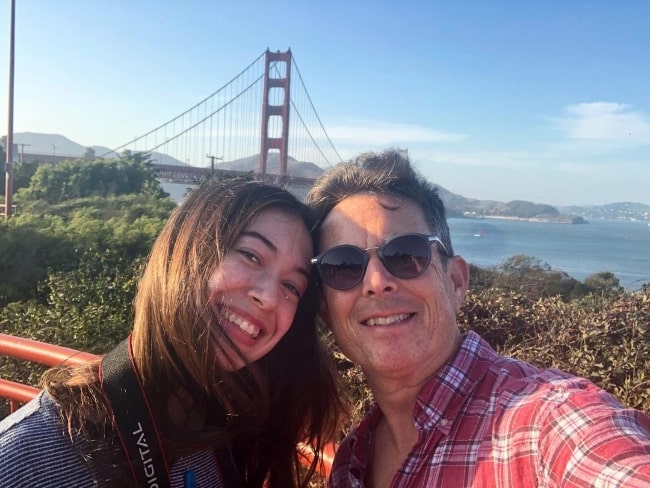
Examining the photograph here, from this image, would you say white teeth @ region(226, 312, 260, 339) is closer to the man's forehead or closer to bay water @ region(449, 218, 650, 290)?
the man's forehead

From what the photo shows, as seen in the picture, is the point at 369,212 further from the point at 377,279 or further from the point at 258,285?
the point at 258,285

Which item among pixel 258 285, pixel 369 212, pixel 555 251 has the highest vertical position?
pixel 369 212

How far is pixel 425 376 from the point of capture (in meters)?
1.62

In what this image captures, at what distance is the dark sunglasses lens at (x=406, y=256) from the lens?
165 centimetres

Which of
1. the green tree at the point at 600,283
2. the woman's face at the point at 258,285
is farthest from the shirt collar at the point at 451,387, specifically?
the green tree at the point at 600,283

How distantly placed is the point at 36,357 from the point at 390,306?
4.89ft

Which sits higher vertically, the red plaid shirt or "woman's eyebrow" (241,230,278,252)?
"woman's eyebrow" (241,230,278,252)

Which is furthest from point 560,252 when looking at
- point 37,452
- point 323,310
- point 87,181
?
point 37,452

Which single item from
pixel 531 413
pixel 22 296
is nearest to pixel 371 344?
pixel 531 413

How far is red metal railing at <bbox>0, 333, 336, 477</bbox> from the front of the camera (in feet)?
6.28

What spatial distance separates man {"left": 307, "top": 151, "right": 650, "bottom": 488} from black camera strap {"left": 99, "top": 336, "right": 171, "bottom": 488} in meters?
0.55

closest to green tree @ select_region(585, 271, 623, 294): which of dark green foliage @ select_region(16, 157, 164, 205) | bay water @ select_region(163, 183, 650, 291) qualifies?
bay water @ select_region(163, 183, 650, 291)

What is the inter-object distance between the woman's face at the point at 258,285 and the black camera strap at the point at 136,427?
10.1 inches

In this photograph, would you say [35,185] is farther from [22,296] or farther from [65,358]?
[65,358]
